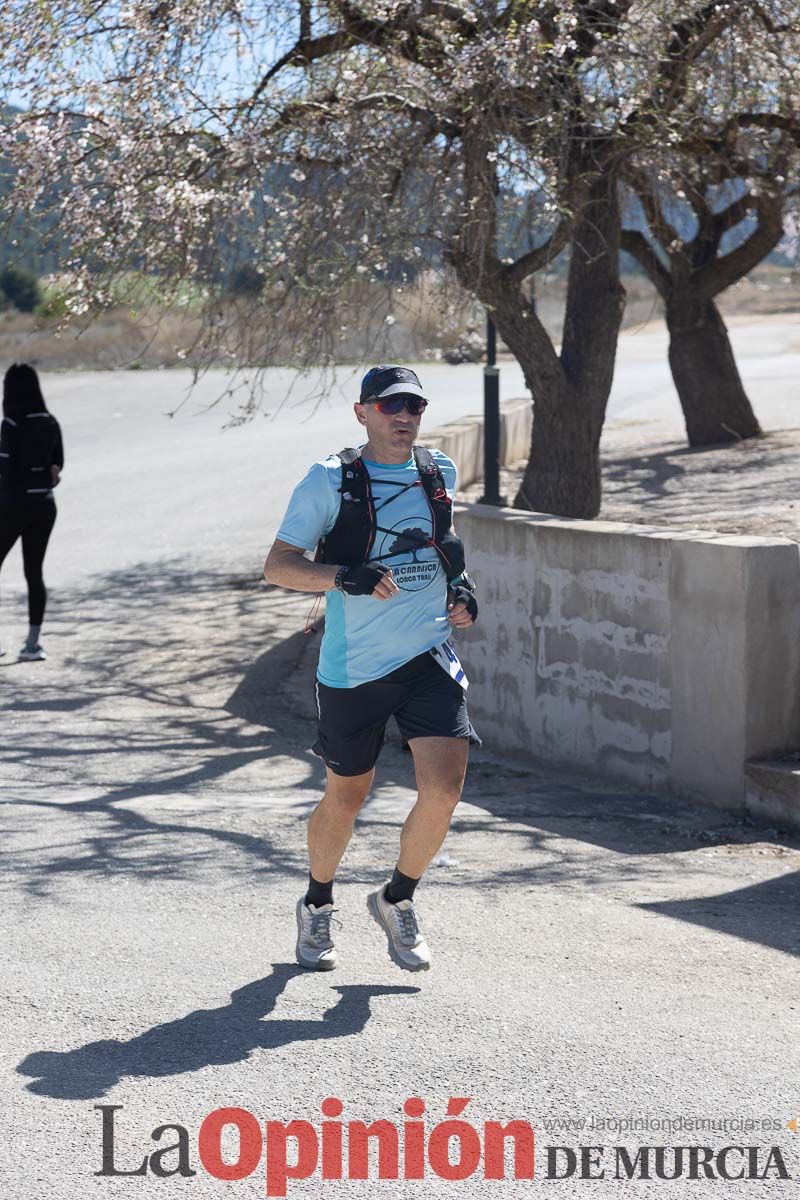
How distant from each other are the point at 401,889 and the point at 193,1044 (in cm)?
92

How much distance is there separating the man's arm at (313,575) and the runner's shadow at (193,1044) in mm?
1209

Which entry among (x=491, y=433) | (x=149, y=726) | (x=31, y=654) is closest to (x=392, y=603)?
(x=149, y=726)

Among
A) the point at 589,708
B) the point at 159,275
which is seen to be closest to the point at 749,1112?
the point at 589,708

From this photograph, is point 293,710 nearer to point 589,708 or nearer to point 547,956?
point 589,708

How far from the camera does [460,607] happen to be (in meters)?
4.75

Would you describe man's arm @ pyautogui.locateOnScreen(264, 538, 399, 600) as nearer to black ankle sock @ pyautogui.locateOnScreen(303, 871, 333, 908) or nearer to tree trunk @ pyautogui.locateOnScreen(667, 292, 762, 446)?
black ankle sock @ pyautogui.locateOnScreen(303, 871, 333, 908)

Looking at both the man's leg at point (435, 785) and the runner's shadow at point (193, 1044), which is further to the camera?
the man's leg at point (435, 785)

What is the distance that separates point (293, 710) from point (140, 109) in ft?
12.0

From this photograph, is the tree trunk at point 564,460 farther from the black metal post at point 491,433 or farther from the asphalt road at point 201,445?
the asphalt road at point 201,445

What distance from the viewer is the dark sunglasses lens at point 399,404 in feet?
15.4

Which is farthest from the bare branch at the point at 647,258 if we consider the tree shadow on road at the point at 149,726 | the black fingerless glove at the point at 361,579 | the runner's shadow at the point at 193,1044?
the runner's shadow at the point at 193,1044

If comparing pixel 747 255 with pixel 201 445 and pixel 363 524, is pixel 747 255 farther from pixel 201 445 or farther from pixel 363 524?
pixel 363 524

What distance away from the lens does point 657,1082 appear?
4059 mm

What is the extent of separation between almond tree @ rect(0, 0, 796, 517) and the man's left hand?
15.3ft
